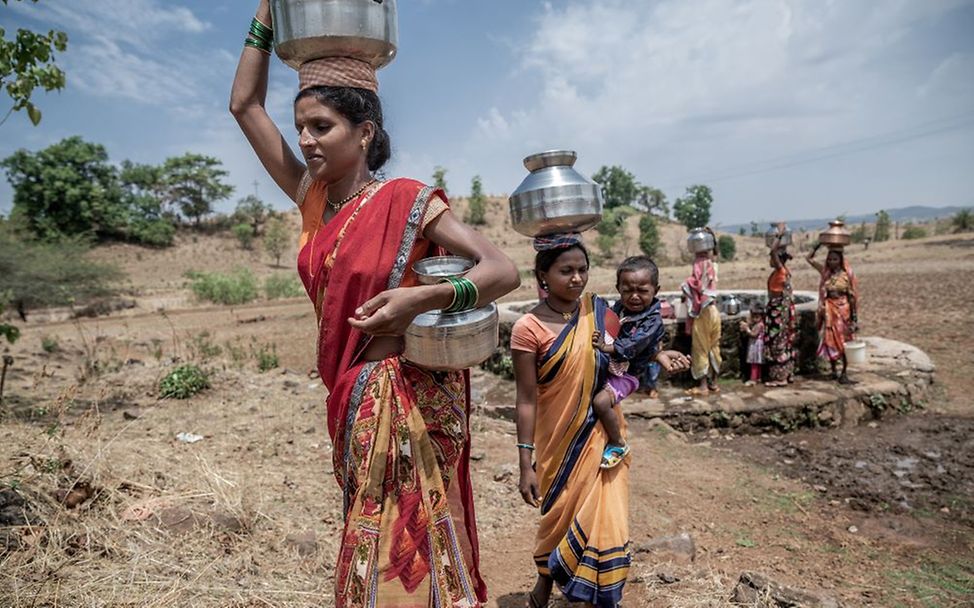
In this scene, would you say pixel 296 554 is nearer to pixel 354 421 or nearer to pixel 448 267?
pixel 354 421

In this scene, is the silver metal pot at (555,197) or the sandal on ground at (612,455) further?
the sandal on ground at (612,455)

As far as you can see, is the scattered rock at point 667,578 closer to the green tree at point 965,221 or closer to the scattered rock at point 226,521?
Answer: the scattered rock at point 226,521

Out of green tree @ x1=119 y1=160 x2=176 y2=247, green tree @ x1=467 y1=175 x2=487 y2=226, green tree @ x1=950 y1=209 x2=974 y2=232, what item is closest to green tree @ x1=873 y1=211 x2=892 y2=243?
green tree @ x1=950 y1=209 x2=974 y2=232

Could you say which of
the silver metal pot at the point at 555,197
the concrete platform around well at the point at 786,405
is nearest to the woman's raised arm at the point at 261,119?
the silver metal pot at the point at 555,197

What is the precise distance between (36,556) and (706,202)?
56336 mm

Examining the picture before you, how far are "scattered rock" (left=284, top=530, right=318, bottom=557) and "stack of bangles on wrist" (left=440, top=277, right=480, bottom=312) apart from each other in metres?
2.24

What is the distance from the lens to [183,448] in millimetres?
4574

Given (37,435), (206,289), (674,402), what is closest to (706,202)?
(206,289)

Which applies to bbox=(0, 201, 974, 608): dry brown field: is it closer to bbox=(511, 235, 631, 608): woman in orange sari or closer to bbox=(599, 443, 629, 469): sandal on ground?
bbox=(511, 235, 631, 608): woman in orange sari

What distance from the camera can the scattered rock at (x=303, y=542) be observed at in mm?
3193

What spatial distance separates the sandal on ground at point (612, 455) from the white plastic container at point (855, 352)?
559 cm

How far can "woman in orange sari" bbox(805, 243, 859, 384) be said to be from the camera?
21.9ft

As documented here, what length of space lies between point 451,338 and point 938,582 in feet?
11.3

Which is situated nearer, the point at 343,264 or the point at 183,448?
the point at 343,264
